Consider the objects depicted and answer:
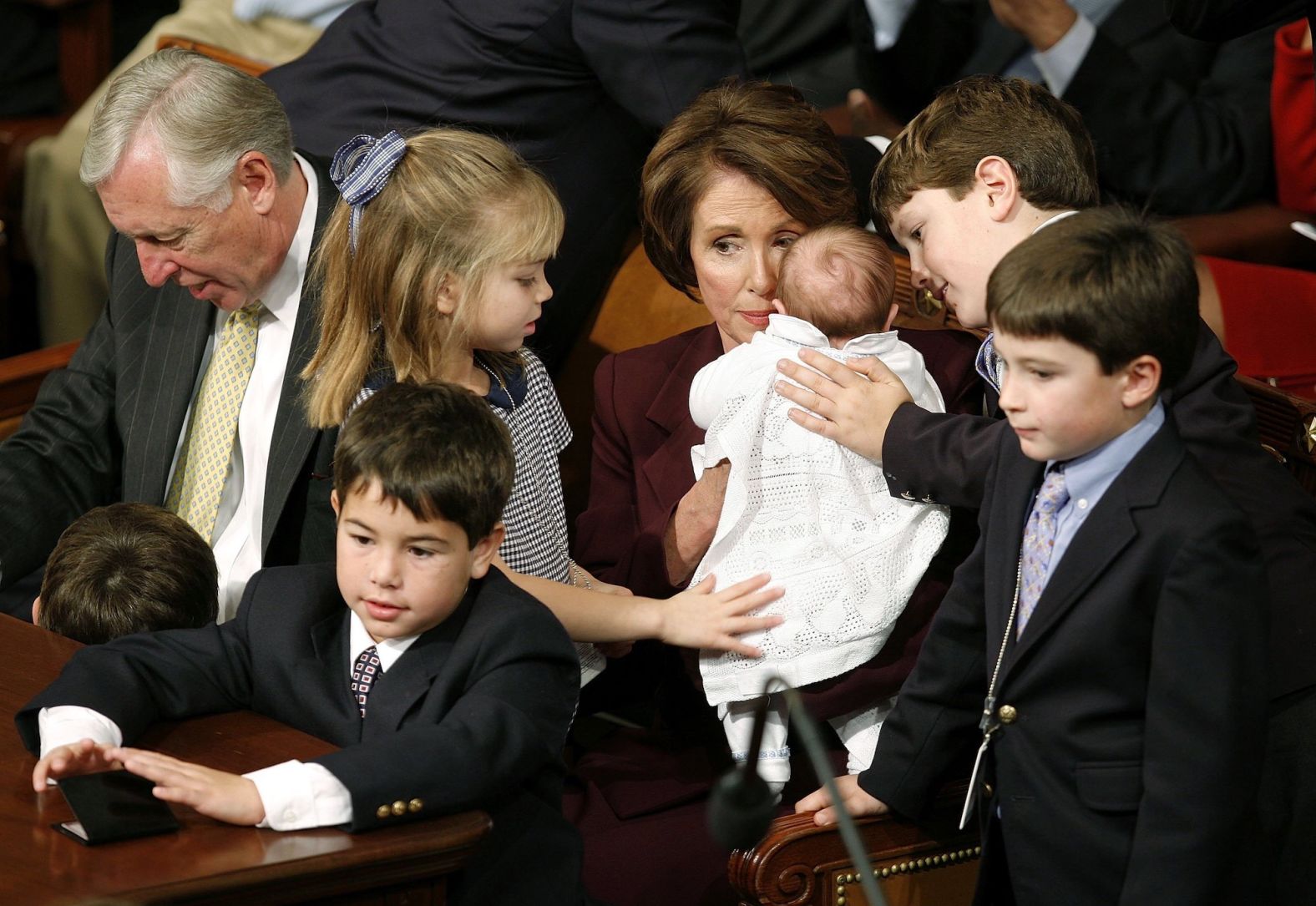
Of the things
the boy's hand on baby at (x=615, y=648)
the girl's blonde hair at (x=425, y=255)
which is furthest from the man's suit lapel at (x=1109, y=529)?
the girl's blonde hair at (x=425, y=255)

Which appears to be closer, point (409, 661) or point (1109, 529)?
point (1109, 529)

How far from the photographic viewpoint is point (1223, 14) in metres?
2.77

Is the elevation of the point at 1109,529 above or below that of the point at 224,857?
above

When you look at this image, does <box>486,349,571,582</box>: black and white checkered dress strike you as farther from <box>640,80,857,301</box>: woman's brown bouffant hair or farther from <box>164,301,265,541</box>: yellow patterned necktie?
<box>164,301,265,541</box>: yellow patterned necktie

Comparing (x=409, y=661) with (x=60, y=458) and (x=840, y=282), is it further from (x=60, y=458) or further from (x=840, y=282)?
(x=60, y=458)

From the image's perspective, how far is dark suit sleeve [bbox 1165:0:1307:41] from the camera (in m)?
2.76

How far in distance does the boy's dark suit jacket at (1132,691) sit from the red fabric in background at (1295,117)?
1900 millimetres

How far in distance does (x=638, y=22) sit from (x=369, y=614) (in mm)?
1576

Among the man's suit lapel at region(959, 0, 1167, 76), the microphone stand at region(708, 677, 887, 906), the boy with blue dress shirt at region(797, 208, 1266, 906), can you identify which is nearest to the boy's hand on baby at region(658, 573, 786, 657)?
the boy with blue dress shirt at region(797, 208, 1266, 906)

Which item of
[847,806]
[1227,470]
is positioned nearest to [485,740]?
[847,806]

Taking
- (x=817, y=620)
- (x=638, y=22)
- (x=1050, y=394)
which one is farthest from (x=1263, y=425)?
(x=638, y=22)

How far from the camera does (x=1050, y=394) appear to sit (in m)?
1.83

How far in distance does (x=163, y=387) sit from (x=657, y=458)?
35.8 inches

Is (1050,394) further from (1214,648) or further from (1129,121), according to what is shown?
(1129,121)
